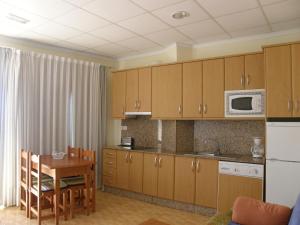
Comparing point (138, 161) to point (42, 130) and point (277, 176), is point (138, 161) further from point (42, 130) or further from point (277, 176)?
point (277, 176)

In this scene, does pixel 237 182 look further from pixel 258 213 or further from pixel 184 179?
pixel 258 213

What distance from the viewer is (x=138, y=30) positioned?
145 inches

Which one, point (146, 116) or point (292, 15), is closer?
point (292, 15)

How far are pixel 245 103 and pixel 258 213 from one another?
5.59ft

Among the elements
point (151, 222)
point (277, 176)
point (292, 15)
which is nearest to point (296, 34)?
point (292, 15)

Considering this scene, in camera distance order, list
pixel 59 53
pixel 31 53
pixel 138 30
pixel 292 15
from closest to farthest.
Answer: pixel 292 15, pixel 138 30, pixel 31 53, pixel 59 53

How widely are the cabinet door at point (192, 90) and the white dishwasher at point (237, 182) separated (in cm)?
88

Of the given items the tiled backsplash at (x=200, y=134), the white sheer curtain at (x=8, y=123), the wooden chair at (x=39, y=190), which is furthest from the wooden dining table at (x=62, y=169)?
the tiled backsplash at (x=200, y=134)

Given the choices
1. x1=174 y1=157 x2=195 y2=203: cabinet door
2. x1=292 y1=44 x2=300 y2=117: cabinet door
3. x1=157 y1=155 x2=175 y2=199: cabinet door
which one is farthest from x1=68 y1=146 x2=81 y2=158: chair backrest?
x1=292 y1=44 x2=300 y2=117: cabinet door

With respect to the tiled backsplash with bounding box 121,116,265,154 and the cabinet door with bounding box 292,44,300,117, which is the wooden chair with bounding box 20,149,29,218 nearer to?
the tiled backsplash with bounding box 121,116,265,154

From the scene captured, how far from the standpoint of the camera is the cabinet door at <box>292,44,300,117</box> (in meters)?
2.85

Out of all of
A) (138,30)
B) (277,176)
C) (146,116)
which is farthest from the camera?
(146,116)

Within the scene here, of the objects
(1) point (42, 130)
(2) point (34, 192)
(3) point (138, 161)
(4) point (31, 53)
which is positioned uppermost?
(4) point (31, 53)

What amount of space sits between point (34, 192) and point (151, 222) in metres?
1.88
